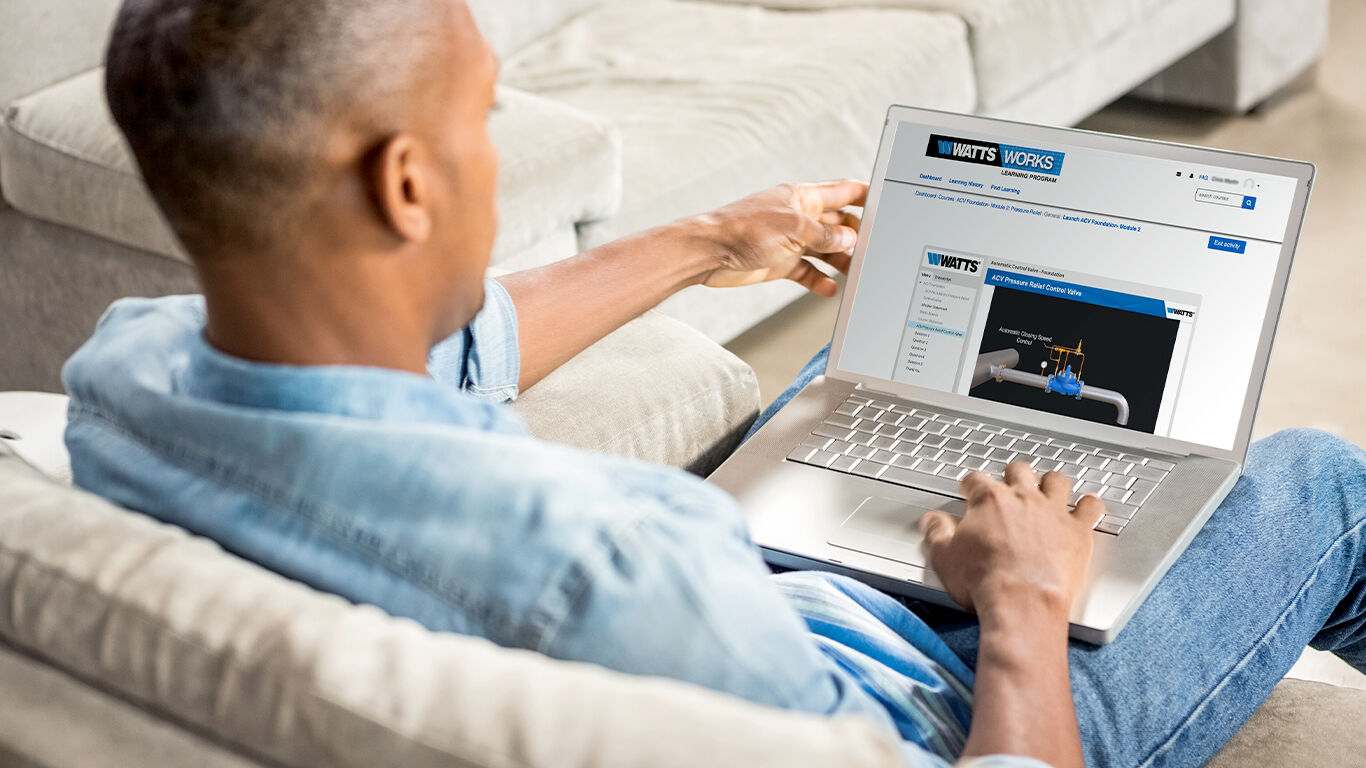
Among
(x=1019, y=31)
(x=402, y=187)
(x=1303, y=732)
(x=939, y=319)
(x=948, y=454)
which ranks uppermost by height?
(x=1019, y=31)

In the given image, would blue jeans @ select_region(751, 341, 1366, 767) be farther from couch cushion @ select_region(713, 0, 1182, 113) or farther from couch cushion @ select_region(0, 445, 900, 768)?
couch cushion @ select_region(713, 0, 1182, 113)

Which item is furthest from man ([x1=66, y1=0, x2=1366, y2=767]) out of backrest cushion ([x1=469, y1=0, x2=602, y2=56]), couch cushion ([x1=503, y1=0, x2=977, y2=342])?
backrest cushion ([x1=469, y1=0, x2=602, y2=56])

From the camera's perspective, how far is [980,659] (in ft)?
2.79

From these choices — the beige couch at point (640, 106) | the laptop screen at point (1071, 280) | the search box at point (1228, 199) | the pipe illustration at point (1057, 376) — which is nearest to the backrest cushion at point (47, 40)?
the beige couch at point (640, 106)

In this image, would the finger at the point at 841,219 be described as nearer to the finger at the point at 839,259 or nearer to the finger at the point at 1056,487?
the finger at the point at 839,259

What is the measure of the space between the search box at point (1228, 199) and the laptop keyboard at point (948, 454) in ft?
0.78

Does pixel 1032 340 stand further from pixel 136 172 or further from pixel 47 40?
pixel 47 40

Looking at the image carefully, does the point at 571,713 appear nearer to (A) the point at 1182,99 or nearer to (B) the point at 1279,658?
(B) the point at 1279,658

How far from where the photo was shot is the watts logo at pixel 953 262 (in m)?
1.22

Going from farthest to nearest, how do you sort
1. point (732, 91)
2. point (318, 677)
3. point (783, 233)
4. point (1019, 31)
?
point (1019, 31) → point (732, 91) → point (783, 233) → point (318, 677)

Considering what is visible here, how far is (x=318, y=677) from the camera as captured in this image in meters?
0.55

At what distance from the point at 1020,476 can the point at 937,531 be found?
3.0 inches

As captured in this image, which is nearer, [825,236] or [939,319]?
[939,319]

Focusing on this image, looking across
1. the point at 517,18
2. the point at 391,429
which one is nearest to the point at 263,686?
the point at 391,429
